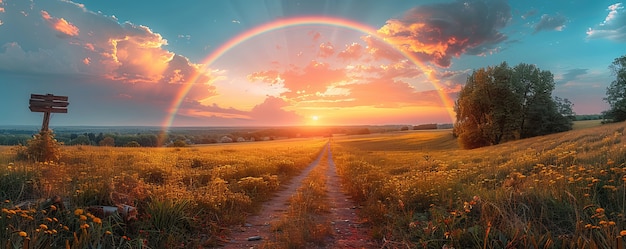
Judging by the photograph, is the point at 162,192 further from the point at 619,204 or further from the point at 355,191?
the point at 619,204

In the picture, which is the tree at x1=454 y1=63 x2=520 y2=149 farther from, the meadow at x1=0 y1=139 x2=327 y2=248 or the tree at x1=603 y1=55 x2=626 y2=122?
the meadow at x1=0 y1=139 x2=327 y2=248

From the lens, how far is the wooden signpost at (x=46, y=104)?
17625mm

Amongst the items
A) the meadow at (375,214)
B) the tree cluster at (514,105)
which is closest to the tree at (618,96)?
the tree cluster at (514,105)

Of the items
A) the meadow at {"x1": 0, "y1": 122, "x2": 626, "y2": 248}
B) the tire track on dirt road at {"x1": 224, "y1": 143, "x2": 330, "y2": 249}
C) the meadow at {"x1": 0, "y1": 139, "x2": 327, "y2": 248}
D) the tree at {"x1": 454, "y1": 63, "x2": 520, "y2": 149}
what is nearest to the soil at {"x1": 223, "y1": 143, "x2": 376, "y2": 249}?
the tire track on dirt road at {"x1": 224, "y1": 143, "x2": 330, "y2": 249}

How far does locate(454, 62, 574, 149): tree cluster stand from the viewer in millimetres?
48500

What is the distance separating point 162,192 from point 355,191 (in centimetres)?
798

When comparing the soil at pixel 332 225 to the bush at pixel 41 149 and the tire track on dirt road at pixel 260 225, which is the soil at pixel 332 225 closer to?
the tire track on dirt road at pixel 260 225

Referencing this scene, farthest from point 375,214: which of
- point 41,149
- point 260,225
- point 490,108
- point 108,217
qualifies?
point 490,108

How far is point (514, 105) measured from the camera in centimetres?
4884

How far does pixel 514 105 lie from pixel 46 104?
5635 cm

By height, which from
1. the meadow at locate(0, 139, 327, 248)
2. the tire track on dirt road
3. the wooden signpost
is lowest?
the tire track on dirt road

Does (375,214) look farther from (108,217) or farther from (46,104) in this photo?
(46,104)

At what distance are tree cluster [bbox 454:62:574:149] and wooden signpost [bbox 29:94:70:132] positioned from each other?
51.1 m

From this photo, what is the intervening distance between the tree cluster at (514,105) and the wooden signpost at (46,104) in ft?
168
